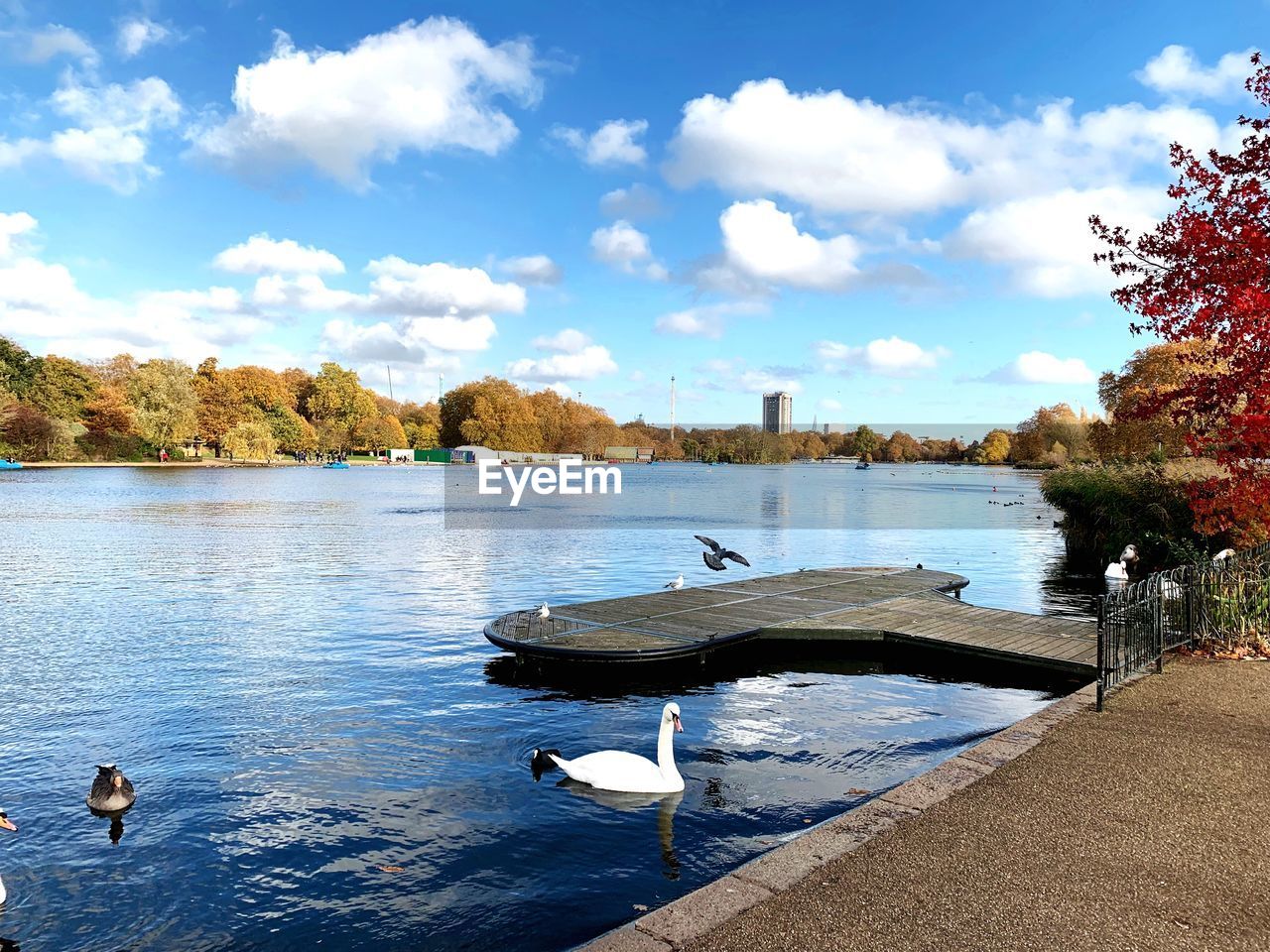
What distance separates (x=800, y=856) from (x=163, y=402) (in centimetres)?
14261

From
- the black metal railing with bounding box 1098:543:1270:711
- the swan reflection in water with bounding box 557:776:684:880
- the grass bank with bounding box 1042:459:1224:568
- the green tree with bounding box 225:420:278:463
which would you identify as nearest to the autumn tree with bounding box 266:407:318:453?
the green tree with bounding box 225:420:278:463

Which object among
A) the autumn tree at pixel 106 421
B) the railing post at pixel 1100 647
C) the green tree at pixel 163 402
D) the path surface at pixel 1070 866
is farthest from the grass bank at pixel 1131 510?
the autumn tree at pixel 106 421

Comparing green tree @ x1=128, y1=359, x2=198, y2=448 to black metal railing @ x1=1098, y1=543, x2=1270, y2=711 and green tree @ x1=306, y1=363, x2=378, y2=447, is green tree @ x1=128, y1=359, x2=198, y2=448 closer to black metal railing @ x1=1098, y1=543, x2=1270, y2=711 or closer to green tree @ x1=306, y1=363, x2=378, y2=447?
green tree @ x1=306, y1=363, x2=378, y2=447

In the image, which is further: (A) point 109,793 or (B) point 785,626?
(B) point 785,626

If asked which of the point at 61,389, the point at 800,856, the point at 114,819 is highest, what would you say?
the point at 61,389

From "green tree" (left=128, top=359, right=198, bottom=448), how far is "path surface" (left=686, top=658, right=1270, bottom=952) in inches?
5589

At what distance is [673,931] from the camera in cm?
561

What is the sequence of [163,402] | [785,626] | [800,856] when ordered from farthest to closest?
[163,402] < [785,626] < [800,856]

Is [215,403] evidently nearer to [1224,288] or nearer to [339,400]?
[339,400]

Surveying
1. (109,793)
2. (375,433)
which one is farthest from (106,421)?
(109,793)

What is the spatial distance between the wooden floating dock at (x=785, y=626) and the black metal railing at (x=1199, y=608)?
1685 mm

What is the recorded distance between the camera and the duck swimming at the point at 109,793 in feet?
31.8

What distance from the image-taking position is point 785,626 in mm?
17875

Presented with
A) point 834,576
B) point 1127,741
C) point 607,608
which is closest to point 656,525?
point 834,576
